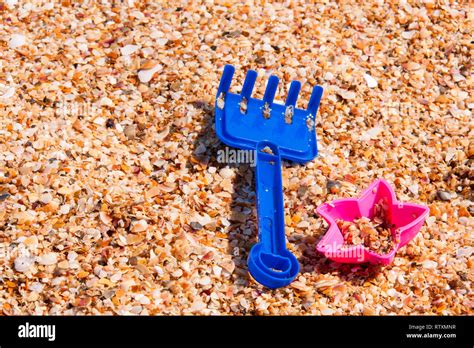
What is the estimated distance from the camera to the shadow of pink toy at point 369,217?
2859 millimetres

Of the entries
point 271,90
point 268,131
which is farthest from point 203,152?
point 271,90

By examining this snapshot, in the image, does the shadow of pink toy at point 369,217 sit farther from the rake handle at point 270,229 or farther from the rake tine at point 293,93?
the rake tine at point 293,93

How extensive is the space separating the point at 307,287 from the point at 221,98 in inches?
35.9

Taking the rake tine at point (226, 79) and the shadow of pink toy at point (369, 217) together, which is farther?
the rake tine at point (226, 79)

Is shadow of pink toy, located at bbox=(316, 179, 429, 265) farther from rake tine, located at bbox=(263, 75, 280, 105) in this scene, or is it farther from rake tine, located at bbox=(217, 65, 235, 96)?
rake tine, located at bbox=(217, 65, 235, 96)

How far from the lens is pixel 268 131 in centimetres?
329

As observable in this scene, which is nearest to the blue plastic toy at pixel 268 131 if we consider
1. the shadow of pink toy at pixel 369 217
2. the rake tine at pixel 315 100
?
the rake tine at pixel 315 100

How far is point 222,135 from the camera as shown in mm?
3238

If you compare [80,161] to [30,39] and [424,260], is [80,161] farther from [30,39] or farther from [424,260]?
[424,260]

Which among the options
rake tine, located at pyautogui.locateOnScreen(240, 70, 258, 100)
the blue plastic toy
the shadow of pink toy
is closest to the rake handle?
the blue plastic toy

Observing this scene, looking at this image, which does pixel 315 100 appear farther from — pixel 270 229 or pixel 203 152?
pixel 270 229

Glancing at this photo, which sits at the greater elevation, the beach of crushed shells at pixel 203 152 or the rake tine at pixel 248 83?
the rake tine at pixel 248 83

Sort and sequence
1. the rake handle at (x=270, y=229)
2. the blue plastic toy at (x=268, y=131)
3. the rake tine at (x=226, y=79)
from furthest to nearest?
Result: 1. the rake tine at (x=226, y=79)
2. the blue plastic toy at (x=268, y=131)
3. the rake handle at (x=270, y=229)

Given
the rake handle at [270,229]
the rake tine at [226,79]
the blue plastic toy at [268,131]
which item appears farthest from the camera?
the rake tine at [226,79]
